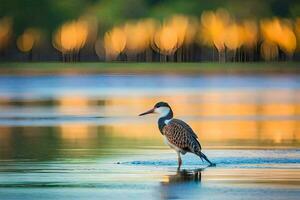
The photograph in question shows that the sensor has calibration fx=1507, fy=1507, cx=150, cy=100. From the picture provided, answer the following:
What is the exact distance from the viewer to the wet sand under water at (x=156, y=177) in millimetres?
15539

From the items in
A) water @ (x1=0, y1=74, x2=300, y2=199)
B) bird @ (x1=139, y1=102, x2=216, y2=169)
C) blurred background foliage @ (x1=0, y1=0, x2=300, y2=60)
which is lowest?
water @ (x1=0, y1=74, x2=300, y2=199)

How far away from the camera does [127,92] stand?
46.2m

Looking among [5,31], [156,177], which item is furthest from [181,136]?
[5,31]

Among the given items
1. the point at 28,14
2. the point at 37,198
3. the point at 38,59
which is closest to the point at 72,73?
→ the point at 38,59

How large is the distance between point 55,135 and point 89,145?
95.3 inches

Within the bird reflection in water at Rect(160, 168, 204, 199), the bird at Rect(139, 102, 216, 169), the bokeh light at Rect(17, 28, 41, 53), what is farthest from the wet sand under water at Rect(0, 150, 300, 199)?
the bokeh light at Rect(17, 28, 41, 53)

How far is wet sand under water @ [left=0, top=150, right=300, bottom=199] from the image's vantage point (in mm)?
15539

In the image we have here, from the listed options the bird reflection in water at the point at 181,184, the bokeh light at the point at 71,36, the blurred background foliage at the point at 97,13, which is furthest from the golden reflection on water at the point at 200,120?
the blurred background foliage at the point at 97,13

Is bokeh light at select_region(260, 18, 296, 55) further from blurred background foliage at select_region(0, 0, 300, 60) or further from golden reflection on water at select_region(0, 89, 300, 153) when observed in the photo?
golden reflection on water at select_region(0, 89, 300, 153)

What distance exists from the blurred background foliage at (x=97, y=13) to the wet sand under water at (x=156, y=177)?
62.0 metres

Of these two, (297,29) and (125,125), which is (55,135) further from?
(297,29)

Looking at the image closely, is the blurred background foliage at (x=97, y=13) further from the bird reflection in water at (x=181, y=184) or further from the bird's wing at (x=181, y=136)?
the bird reflection in water at (x=181, y=184)

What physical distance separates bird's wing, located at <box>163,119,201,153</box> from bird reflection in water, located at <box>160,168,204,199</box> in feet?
1.22

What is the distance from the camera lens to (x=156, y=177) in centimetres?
1725
